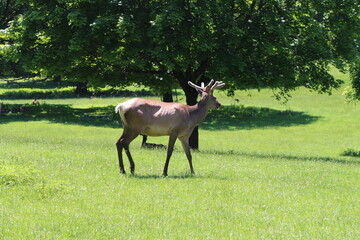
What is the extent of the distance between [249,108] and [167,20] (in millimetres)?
35804

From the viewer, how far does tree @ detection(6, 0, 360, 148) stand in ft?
75.0

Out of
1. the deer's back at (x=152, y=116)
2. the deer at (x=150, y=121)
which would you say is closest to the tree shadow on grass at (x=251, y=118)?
the deer at (x=150, y=121)

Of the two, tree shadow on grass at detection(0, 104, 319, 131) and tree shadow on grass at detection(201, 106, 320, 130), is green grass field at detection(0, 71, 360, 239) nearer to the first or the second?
tree shadow on grass at detection(0, 104, 319, 131)

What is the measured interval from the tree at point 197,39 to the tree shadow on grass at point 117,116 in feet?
61.4

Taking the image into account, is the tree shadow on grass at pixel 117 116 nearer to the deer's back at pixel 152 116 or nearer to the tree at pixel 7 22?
the tree at pixel 7 22

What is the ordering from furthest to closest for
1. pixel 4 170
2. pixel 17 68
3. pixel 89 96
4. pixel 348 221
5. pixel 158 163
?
pixel 89 96 → pixel 17 68 → pixel 158 163 → pixel 4 170 → pixel 348 221

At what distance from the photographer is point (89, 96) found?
7306 cm

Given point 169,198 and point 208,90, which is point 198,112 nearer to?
point 208,90

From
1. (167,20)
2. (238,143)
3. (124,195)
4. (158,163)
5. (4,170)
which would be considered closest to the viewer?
(124,195)

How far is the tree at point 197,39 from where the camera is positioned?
22.9 meters

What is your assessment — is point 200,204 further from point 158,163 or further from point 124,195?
point 158,163

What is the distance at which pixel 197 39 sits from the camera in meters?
23.3

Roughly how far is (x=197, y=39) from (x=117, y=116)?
27.4 metres

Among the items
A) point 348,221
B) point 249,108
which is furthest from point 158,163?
point 249,108
